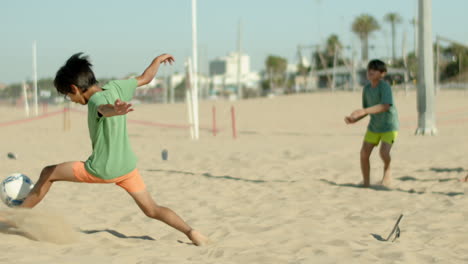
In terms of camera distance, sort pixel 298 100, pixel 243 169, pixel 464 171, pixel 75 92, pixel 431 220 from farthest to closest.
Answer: pixel 298 100, pixel 243 169, pixel 464 171, pixel 431 220, pixel 75 92

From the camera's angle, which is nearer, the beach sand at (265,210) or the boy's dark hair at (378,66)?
the beach sand at (265,210)

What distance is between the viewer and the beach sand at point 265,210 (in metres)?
3.96

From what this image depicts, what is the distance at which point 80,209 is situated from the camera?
5867mm

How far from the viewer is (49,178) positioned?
406cm

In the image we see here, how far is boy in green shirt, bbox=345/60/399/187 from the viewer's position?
648 centimetres

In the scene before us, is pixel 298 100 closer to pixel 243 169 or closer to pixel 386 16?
pixel 386 16

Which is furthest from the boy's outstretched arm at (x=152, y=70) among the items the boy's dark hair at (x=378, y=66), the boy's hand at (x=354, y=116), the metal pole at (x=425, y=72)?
the metal pole at (x=425, y=72)

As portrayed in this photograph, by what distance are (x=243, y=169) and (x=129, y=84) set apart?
490 centimetres

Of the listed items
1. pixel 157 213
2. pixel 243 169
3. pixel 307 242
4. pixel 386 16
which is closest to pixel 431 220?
pixel 307 242

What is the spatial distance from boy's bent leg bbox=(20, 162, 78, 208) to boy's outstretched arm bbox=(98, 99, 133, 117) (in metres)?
0.59

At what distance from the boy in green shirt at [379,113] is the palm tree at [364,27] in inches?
1353

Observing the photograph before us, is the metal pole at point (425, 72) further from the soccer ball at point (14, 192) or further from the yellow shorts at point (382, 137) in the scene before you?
the soccer ball at point (14, 192)

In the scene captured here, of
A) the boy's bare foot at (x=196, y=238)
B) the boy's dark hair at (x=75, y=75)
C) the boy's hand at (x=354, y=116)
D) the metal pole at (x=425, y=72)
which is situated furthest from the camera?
the metal pole at (x=425, y=72)

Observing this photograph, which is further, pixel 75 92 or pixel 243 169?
pixel 243 169
